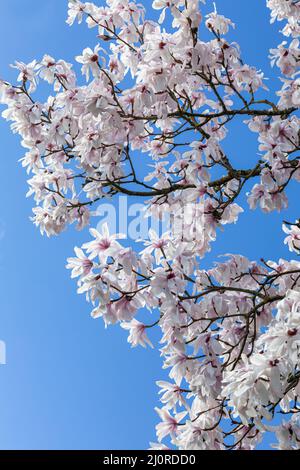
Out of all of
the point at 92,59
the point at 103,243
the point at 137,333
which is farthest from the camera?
the point at 92,59

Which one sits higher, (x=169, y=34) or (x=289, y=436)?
(x=169, y=34)

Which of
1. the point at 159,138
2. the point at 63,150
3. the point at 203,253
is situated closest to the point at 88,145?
the point at 63,150

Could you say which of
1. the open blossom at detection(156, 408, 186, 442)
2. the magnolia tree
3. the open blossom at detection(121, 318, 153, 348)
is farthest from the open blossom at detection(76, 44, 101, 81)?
the open blossom at detection(156, 408, 186, 442)

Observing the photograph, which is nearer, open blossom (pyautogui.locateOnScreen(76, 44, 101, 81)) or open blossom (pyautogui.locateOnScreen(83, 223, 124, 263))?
open blossom (pyautogui.locateOnScreen(83, 223, 124, 263))

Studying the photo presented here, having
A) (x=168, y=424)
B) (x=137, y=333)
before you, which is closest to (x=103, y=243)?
(x=137, y=333)

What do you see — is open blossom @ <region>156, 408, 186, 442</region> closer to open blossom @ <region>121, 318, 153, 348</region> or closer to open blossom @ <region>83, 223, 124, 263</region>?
open blossom @ <region>121, 318, 153, 348</region>

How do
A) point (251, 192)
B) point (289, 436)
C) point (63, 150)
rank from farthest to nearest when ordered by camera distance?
point (63, 150)
point (251, 192)
point (289, 436)

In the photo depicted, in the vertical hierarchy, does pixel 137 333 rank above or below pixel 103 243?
below

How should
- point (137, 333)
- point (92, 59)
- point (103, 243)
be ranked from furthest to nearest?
1. point (92, 59)
2. point (137, 333)
3. point (103, 243)

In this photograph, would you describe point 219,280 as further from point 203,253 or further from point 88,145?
point 88,145

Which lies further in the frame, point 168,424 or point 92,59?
point 92,59

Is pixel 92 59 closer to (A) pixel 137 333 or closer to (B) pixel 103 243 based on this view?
(B) pixel 103 243
